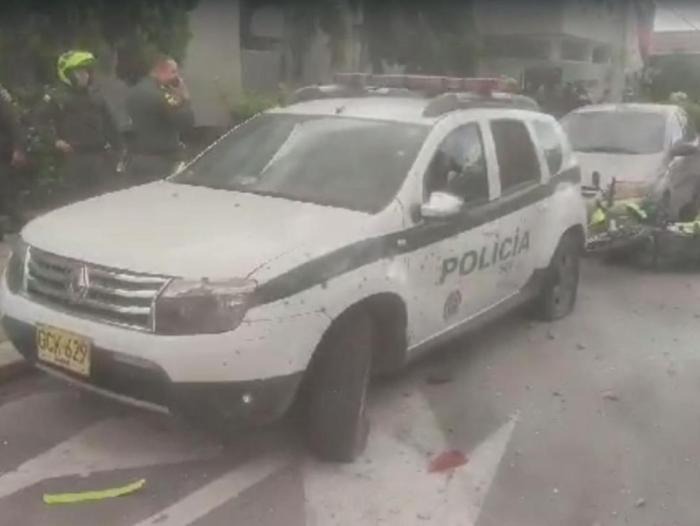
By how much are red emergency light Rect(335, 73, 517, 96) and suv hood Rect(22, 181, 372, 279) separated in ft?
5.11

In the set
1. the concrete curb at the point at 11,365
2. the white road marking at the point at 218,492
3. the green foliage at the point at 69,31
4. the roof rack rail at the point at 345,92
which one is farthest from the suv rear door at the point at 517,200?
the green foliage at the point at 69,31

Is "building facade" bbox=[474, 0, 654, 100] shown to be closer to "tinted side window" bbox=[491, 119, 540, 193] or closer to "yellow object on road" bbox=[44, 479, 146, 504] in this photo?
"tinted side window" bbox=[491, 119, 540, 193]

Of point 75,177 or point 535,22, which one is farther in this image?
point 535,22

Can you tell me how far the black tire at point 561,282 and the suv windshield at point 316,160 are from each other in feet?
6.10

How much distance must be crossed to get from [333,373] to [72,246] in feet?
4.06

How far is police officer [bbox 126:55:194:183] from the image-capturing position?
23.0 ft

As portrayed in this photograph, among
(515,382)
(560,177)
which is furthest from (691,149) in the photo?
(515,382)

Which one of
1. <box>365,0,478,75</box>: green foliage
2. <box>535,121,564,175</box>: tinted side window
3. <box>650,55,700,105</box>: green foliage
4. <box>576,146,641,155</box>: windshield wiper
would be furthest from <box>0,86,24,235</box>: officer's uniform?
<box>650,55,700,105</box>: green foliage

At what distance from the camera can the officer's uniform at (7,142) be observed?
699 cm

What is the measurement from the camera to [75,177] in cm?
728

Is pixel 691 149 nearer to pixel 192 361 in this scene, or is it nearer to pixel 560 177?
pixel 560 177

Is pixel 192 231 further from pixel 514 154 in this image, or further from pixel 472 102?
pixel 514 154

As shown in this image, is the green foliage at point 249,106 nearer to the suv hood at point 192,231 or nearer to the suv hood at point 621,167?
the suv hood at point 621,167

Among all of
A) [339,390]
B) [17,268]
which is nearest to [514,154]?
[339,390]
